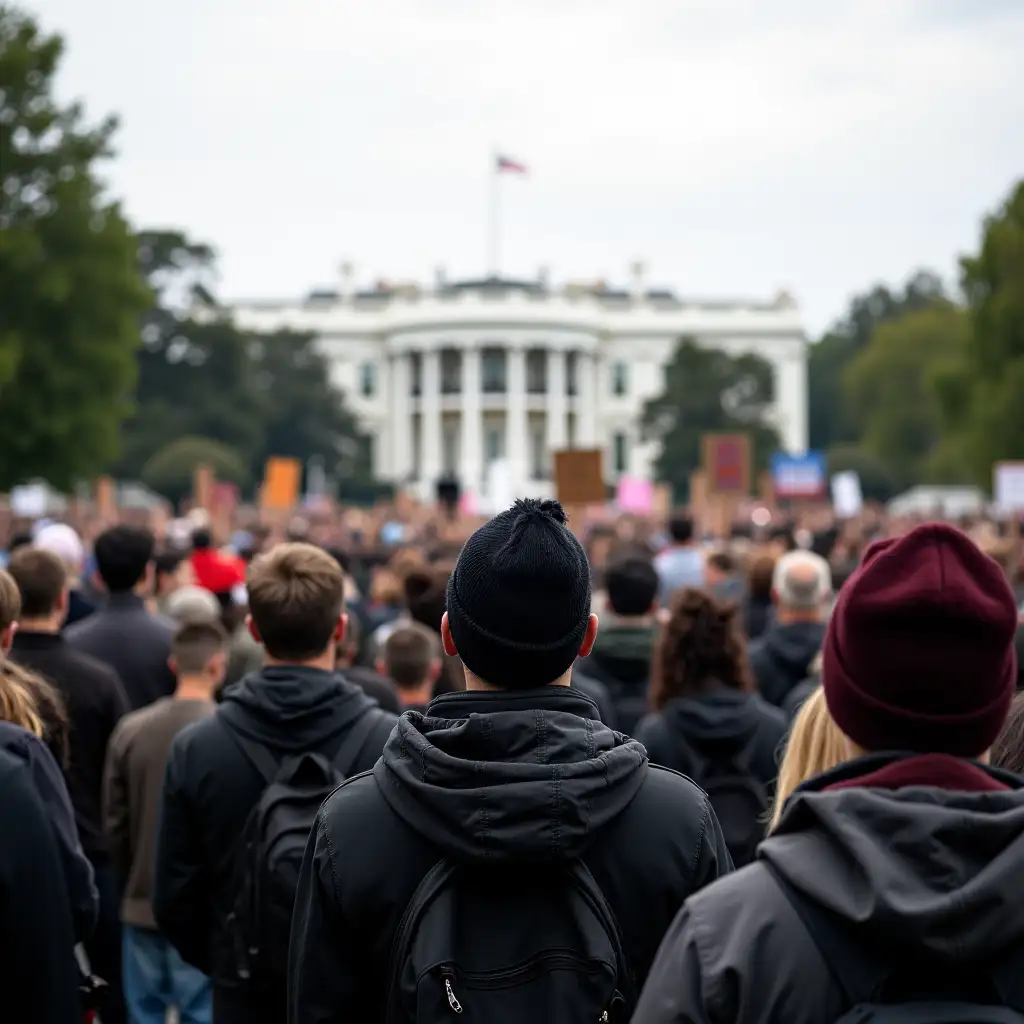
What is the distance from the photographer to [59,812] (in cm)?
339

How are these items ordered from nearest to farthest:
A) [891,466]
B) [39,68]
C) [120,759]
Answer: [120,759] < [39,68] < [891,466]

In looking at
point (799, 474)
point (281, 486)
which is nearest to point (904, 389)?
point (799, 474)

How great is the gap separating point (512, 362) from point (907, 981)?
101489mm

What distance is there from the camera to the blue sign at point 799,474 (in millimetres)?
25734

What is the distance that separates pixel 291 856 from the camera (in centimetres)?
350

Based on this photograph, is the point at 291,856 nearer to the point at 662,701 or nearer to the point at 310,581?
the point at 310,581

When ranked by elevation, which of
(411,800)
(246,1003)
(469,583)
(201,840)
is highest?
(469,583)

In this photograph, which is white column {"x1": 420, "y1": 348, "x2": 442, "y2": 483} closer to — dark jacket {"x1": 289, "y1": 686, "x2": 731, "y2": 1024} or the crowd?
the crowd

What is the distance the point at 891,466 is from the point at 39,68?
2070 inches

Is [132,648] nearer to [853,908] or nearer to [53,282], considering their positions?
[853,908]

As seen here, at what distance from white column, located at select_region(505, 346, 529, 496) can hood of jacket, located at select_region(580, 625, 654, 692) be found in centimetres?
9491

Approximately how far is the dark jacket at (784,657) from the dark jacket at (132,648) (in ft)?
6.88

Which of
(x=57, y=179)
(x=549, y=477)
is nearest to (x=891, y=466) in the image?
(x=549, y=477)

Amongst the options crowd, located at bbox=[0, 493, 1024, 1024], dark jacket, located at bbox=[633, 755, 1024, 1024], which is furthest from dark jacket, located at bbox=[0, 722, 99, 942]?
dark jacket, located at bbox=[633, 755, 1024, 1024]
